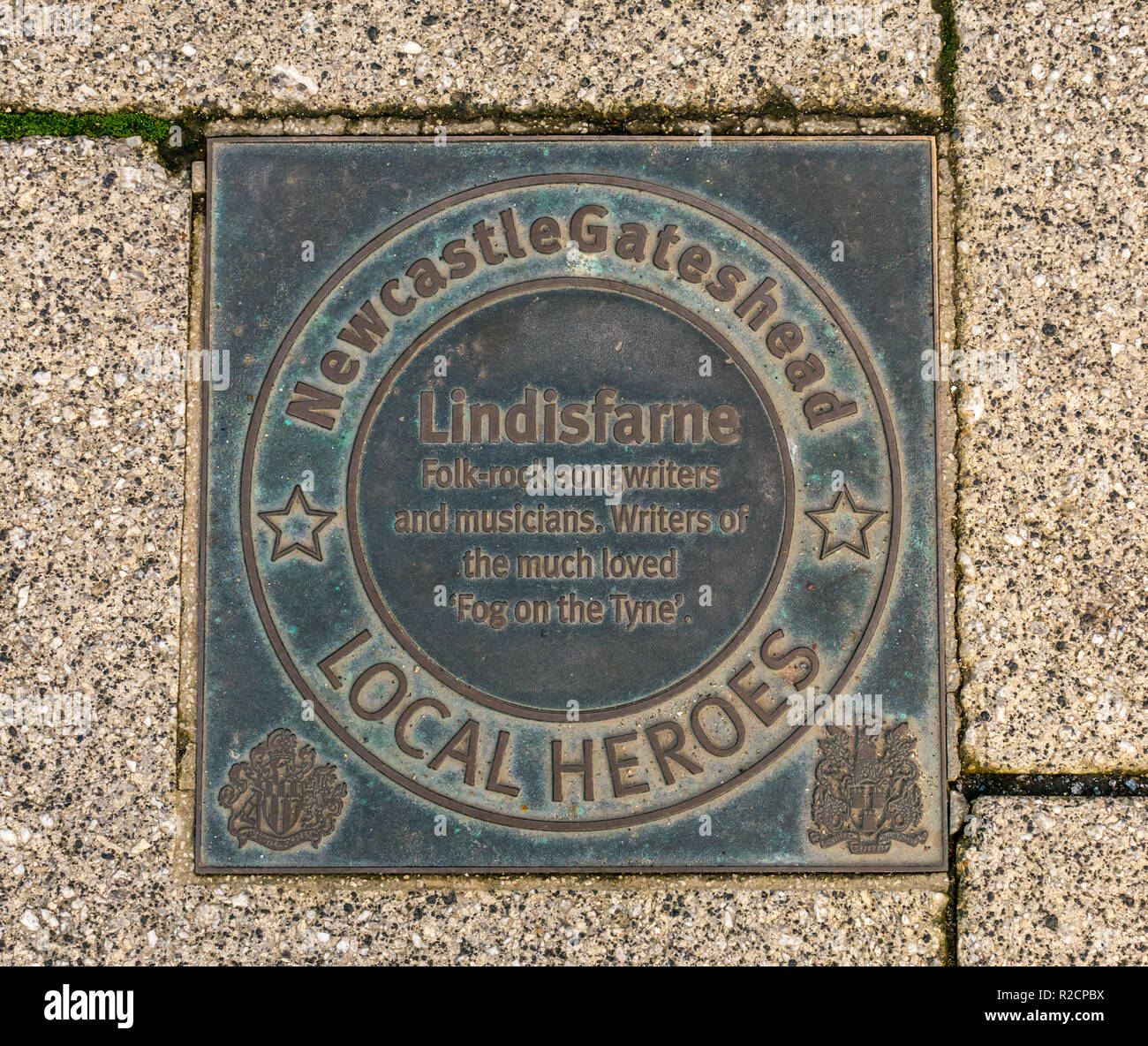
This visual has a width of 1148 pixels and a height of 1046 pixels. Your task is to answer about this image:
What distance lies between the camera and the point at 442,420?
269 cm

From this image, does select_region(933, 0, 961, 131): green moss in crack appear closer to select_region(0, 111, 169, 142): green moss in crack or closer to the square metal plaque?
the square metal plaque

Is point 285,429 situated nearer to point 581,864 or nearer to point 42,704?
point 42,704

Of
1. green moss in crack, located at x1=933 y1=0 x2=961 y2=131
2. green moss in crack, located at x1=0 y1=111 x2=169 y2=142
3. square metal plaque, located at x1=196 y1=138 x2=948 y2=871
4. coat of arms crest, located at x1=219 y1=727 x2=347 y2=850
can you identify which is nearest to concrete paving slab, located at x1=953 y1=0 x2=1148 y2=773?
green moss in crack, located at x1=933 y1=0 x2=961 y2=131

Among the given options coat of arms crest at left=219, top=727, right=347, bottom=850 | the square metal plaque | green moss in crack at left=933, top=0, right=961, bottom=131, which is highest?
green moss in crack at left=933, top=0, right=961, bottom=131

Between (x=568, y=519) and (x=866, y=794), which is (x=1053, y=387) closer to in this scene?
(x=866, y=794)

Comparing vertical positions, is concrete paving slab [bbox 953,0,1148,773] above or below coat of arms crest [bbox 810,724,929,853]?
above

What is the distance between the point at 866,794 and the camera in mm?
2656

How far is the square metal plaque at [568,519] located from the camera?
2.67 m

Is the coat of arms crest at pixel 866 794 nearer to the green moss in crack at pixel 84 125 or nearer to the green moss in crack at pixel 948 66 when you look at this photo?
the green moss in crack at pixel 948 66

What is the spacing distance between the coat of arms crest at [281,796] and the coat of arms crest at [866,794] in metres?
1.44

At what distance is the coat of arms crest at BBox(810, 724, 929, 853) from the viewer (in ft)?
8.71

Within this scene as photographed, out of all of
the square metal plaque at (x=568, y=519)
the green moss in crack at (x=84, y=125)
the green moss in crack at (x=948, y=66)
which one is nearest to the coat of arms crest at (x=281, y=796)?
the square metal plaque at (x=568, y=519)

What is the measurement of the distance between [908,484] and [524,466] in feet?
3.81

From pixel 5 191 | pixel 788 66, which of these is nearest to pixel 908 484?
pixel 788 66
